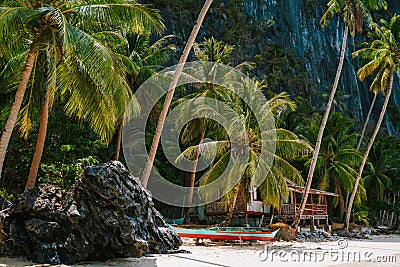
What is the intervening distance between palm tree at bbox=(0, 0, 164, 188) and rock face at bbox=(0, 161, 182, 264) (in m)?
1.37

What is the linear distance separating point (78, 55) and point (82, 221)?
141 inches

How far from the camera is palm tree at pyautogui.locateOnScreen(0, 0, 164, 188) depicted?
8.16 m

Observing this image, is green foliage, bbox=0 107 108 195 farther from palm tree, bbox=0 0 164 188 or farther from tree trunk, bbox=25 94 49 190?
palm tree, bbox=0 0 164 188

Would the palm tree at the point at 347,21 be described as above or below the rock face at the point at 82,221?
above

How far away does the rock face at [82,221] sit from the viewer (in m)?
7.77

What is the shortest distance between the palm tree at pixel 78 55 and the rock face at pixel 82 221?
1.37 metres

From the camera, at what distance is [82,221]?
→ 8.05 metres

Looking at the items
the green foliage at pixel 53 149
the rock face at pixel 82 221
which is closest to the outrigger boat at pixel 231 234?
the rock face at pixel 82 221

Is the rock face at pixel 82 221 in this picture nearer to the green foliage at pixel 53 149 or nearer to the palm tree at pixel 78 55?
the palm tree at pixel 78 55

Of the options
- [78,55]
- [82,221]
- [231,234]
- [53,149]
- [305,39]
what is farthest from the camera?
[305,39]

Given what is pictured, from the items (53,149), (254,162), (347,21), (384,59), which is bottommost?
(254,162)

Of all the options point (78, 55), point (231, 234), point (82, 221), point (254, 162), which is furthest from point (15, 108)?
point (254, 162)

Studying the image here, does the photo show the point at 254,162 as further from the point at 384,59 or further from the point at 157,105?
the point at 384,59

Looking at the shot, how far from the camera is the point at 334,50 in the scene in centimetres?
4391
